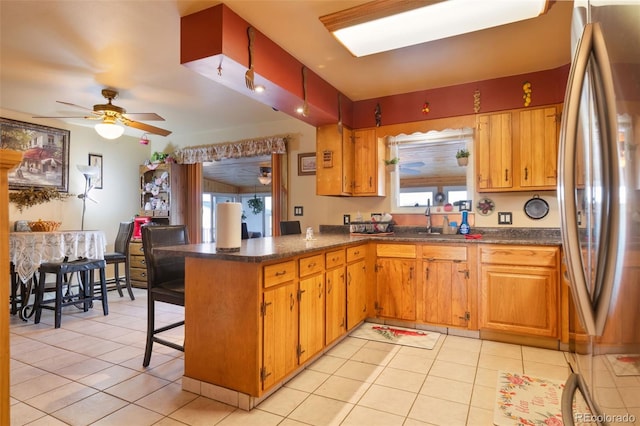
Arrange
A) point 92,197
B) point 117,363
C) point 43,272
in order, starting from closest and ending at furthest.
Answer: point 117,363
point 43,272
point 92,197

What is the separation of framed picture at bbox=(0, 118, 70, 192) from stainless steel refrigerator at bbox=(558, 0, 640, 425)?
217 inches

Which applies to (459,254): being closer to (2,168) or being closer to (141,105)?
(2,168)

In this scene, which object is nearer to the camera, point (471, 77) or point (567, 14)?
point (567, 14)

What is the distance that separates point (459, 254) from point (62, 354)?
3.36m

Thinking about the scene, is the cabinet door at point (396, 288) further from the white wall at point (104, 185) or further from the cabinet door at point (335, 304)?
the white wall at point (104, 185)

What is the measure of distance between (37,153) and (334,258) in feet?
14.5

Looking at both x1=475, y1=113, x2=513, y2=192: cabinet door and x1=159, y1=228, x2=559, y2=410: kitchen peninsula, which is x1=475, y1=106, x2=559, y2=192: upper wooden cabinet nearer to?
x1=475, y1=113, x2=513, y2=192: cabinet door

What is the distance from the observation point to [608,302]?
0.73 metres

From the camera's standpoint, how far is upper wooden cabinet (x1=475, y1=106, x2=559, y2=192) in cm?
313

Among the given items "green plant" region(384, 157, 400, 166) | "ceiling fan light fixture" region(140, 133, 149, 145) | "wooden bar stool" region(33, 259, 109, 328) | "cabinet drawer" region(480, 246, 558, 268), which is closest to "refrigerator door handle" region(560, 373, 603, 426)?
"cabinet drawer" region(480, 246, 558, 268)

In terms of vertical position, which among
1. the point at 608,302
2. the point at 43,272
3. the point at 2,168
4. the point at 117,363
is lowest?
the point at 117,363

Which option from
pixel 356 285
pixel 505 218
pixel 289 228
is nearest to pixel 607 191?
pixel 356 285

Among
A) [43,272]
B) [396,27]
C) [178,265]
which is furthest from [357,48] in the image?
A: [43,272]

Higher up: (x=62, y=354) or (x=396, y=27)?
(x=396, y=27)
